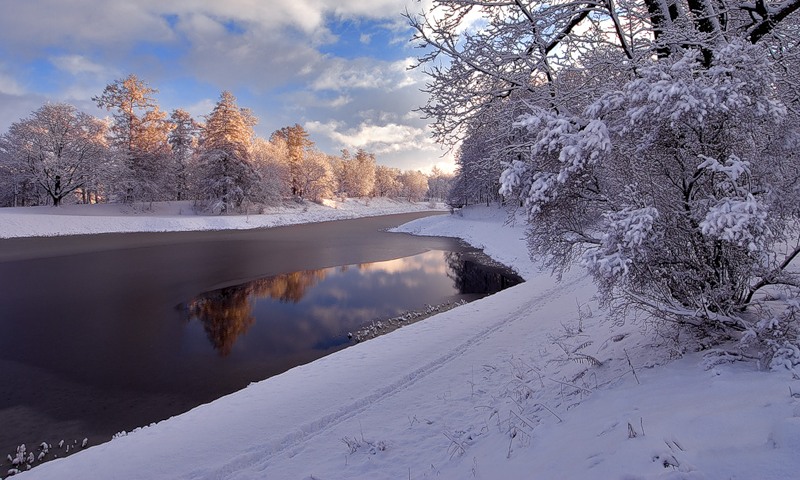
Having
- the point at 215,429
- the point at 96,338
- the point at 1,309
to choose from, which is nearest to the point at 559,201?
the point at 215,429

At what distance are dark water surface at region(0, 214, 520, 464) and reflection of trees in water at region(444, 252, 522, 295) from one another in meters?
0.07

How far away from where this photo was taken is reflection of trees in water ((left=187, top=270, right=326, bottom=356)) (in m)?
10.8

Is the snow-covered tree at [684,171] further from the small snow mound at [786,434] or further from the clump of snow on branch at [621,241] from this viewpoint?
the small snow mound at [786,434]

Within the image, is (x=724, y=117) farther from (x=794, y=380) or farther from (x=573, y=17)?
(x=573, y=17)

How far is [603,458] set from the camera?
2.80 m

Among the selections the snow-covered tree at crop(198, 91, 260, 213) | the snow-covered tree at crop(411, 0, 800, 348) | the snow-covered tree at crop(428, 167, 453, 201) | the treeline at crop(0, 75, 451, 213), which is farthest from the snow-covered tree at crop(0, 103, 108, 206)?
the snow-covered tree at crop(428, 167, 453, 201)

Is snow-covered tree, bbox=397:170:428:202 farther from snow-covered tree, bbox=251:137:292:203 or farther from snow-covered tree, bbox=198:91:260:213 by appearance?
snow-covered tree, bbox=198:91:260:213

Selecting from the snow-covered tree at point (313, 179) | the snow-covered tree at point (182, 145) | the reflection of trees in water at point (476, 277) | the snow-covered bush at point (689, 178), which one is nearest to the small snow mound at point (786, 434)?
the snow-covered bush at point (689, 178)

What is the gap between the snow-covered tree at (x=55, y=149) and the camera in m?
35.7

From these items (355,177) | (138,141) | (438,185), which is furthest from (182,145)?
(438,185)

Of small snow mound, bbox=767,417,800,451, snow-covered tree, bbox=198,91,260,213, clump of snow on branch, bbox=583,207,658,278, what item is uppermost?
snow-covered tree, bbox=198,91,260,213

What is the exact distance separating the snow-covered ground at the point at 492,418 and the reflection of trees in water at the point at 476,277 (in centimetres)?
674

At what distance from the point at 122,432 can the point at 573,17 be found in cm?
1003

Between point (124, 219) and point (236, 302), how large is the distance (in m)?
28.5
